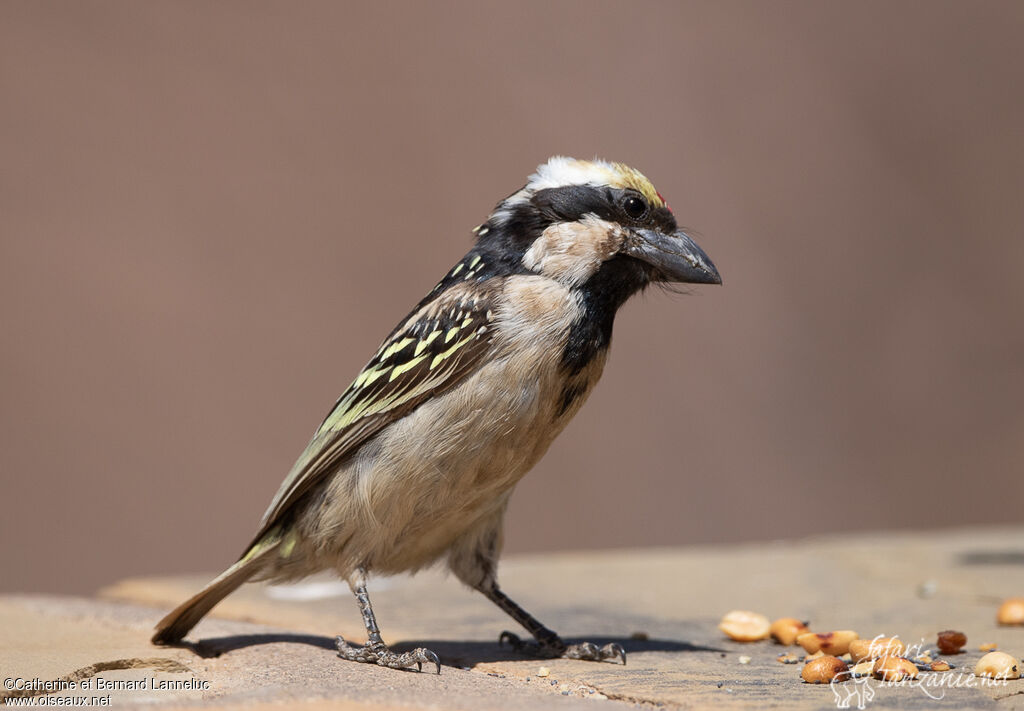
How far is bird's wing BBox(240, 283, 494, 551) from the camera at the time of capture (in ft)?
12.5

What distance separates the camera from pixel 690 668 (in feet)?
12.4

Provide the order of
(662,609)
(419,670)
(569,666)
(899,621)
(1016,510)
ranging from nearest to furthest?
1. (419,670)
2. (569,666)
3. (899,621)
4. (662,609)
5. (1016,510)

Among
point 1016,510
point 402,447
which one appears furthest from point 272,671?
point 1016,510

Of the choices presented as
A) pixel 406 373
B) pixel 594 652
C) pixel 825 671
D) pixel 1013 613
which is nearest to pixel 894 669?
pixel 825 671

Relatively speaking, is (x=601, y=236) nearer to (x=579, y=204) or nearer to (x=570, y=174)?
(x=579, y=204)

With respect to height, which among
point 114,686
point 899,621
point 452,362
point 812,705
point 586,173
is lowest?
point 114,686

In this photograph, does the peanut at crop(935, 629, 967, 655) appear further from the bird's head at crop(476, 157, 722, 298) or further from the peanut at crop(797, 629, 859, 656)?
the bird's head at crop(476, 157, 722, 298)

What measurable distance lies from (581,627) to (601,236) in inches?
72.4

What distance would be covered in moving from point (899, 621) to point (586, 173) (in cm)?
234

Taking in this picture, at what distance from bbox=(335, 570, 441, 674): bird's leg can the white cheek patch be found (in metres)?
1.29

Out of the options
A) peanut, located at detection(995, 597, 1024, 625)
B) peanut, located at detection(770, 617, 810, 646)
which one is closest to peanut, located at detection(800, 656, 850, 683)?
peanut, located at detection(770, 617, 810, 646)

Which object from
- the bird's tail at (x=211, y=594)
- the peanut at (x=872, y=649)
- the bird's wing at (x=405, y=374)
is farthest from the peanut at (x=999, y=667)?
the bird's tail at (x=211, y=594)

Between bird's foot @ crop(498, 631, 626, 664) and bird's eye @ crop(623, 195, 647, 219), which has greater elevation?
bird's eye @ crop(623, 195, 647, 219)

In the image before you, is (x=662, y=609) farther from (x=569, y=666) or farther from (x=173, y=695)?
(x=173, y=695)
